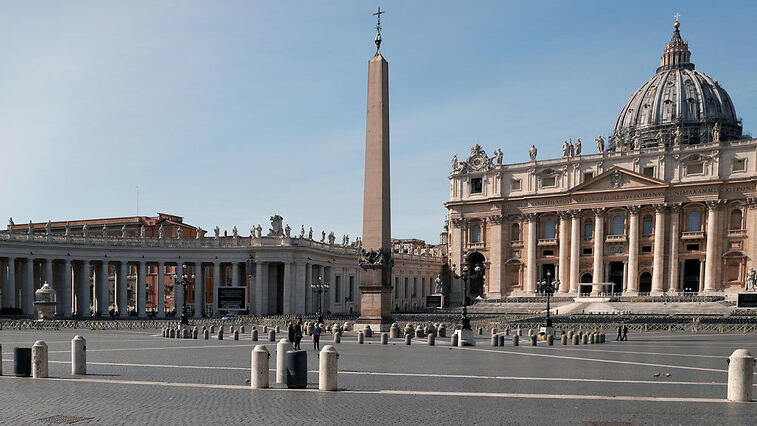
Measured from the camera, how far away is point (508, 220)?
92.2 metres

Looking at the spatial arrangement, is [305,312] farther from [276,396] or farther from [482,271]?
[276,396]

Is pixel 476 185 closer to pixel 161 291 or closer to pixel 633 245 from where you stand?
pixel 633 245

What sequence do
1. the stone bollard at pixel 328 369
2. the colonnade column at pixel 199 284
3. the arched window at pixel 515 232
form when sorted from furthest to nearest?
the arched window at pixel 515 232 → the colonnade column at pixel 199 284 → the stone bollard at pixel 328 369

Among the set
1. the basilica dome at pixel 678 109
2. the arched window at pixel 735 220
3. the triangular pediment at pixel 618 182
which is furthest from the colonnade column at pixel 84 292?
the basilica dome at pixel 678 109

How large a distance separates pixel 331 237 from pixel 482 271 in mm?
28530

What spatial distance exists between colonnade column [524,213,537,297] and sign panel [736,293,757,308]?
108 ft

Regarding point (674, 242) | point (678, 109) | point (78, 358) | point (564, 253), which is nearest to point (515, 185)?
point (564, 253)

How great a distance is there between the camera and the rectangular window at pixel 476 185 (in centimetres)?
9512

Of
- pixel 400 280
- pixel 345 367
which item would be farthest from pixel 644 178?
pixel 345 367

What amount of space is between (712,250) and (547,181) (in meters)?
21.4

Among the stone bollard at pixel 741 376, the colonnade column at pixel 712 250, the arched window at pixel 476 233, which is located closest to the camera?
the stone bollard at pixel 741 376

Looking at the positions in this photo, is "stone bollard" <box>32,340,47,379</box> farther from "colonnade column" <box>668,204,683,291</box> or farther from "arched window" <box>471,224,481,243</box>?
"arched window" <box>471,224,481,243</box>

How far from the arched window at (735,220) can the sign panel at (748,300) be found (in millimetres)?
23617

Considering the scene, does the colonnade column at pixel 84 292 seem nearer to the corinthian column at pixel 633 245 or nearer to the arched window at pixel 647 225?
the corinthian column at pixel 633 245
